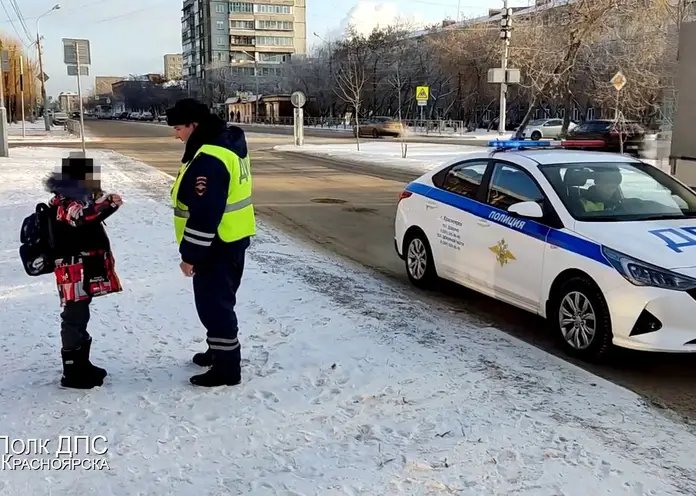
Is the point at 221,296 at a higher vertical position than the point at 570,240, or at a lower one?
lower

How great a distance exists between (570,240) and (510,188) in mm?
1074

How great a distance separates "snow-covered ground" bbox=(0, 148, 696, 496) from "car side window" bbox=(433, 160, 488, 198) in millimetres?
1255

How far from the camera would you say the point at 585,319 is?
5168 mm

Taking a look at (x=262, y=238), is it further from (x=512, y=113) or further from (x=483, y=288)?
(x=512, y=113)

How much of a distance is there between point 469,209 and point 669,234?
6.18ft

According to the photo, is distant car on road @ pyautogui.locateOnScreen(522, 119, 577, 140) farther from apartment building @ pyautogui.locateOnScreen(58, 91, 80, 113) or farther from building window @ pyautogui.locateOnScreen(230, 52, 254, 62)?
building window @ pyautogui.locateOnScreen(230, 52, 254, 62)

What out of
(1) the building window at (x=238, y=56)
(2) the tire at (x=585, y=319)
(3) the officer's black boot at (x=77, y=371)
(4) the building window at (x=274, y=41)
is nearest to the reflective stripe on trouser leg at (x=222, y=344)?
(3) the officer's black boot at (x=77, y=371)

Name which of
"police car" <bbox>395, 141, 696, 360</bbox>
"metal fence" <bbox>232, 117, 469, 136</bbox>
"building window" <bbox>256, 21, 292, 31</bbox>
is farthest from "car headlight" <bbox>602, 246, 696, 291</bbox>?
"building window" <bbox>256, 21, 292, 31</bbox>

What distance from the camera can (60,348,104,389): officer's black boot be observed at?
4246mm

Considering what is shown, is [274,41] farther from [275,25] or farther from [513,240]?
[513,240]

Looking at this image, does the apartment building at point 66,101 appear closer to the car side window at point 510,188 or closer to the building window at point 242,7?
the building window at point 242,7

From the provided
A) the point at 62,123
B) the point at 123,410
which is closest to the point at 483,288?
the point at 123,410

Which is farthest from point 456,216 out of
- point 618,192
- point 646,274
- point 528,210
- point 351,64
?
point 351,64

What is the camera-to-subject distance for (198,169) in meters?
3.93
